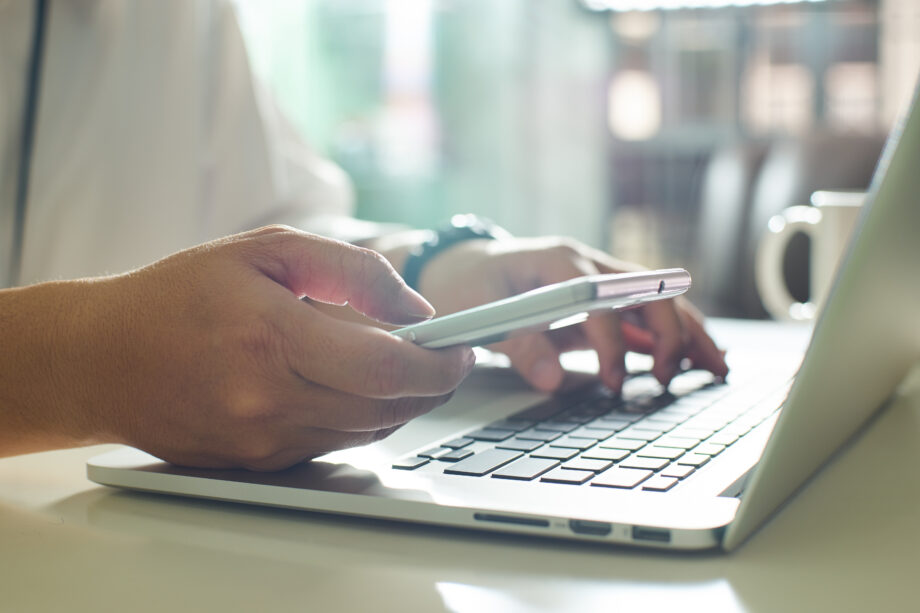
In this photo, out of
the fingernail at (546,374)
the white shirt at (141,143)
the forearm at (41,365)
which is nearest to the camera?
the forearm at (41,365)

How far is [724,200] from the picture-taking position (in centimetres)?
167

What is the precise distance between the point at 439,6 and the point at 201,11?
252cm

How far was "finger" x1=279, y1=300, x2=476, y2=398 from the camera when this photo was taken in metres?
0.28

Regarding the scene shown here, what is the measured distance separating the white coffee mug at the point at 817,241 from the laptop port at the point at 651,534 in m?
0.42

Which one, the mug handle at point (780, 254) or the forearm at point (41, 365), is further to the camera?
the mug handle at point (780, 254)

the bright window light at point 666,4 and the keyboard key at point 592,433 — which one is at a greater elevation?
the bright window light at point 666,4

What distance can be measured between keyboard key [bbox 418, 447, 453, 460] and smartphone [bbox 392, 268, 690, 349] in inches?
2.2

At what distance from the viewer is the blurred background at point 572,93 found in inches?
127

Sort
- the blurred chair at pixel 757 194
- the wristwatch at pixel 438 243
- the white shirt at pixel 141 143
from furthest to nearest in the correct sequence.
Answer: the blurred chair at pixel 757 194 → the white shirt at pixel 141 143 → the wristwatch at pixel 438 243

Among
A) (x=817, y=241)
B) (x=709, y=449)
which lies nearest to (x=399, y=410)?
(x=709, y=449)

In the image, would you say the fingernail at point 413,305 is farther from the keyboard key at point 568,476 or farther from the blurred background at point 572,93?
the blurred background at point 572,93

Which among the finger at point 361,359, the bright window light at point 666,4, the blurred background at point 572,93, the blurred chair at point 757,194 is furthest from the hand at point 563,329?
the bright window light at point 666,4

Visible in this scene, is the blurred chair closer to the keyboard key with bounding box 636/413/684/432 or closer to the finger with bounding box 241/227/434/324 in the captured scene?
the keyboard key with bounding box 636/413/684/432

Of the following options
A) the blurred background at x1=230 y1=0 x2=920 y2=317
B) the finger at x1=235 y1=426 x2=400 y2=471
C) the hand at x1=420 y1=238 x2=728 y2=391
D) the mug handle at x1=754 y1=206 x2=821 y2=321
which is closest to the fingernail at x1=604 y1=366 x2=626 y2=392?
the hand at x1=420 y1=238 x2=728 y2=391
